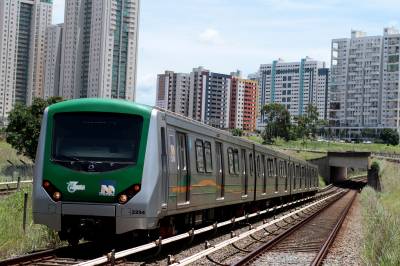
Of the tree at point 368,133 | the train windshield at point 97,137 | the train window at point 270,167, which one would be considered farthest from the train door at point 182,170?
the tree at point 368,133

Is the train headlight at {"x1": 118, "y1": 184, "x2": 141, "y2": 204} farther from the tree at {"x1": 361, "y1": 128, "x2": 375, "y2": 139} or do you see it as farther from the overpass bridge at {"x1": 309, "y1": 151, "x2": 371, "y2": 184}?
the tree at {"x1": 361, "y1": 128, "x2": 375, "y2": 139}

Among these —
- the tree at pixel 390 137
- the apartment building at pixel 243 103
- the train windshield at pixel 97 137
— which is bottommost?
the train windshield at pixel 97 137

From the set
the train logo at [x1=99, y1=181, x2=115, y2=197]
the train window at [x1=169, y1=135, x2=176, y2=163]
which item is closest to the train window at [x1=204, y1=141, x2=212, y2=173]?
the train window at [x1=169, y1=135, x2=176, y2=163]

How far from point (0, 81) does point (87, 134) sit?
442 ft

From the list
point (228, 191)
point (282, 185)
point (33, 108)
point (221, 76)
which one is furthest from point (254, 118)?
point (228, 191)

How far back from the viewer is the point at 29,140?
177 ft

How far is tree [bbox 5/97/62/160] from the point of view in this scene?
5369 centimetres

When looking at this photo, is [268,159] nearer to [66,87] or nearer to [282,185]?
[282,185]

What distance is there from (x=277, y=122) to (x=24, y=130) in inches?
3100

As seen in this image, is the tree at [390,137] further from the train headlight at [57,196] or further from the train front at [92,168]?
the train headlight at [57,196]

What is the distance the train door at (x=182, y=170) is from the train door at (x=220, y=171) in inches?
110

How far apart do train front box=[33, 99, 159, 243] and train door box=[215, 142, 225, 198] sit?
5090mm

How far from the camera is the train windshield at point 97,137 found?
11.3 metres

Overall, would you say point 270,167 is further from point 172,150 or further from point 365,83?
point 365,83
